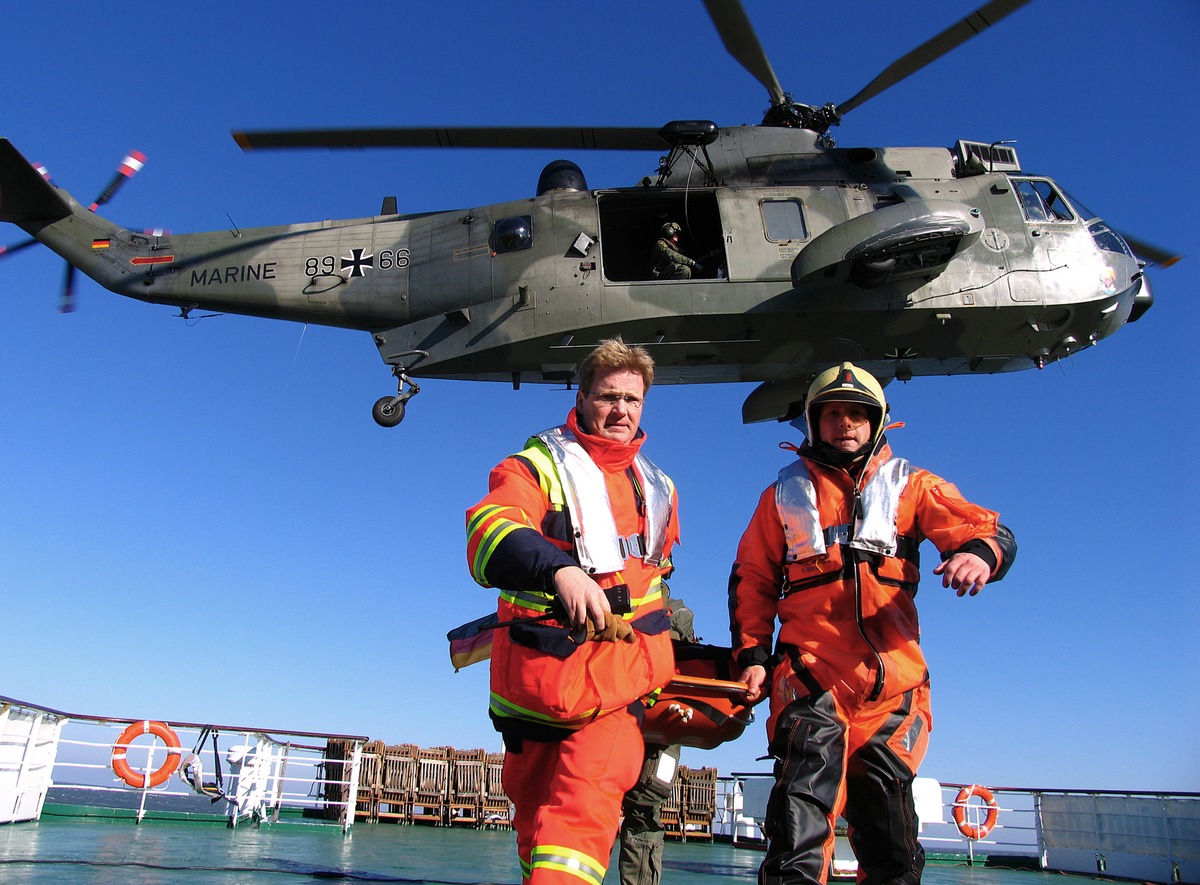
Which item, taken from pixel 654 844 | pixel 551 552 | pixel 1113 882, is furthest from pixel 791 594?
pixel 1113 882

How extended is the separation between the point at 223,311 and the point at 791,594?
923 centimetres

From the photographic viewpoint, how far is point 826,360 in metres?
8.91

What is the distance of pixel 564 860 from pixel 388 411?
7513 millimetres

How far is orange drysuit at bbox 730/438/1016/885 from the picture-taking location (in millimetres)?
2602

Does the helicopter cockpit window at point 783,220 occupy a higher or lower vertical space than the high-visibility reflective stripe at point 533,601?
higher

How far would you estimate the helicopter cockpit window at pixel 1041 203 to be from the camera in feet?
30.0

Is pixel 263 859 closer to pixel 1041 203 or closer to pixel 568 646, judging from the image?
pixel 568 646

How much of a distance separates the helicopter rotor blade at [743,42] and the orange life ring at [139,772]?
955cm

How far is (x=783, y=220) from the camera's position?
895 cm

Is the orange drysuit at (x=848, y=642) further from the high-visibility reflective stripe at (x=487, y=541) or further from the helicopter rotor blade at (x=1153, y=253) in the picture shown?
the helicopter rotor blade at (x=1153, y=253)

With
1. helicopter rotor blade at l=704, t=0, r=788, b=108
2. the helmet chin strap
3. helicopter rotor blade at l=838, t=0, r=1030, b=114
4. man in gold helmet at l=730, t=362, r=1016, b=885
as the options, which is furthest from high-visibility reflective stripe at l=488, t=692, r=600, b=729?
helicopter rotor blade at l=838, t=0, r=1030, b=114

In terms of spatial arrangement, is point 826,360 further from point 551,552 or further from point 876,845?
point 551,552

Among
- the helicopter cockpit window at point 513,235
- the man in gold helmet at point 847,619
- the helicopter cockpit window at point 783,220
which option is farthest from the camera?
the helicopter cockpit window at point 513,235

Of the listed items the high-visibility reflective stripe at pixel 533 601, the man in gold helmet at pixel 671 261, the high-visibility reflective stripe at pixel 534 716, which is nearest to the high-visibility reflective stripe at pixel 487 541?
the high-visibility reflective stripe at pixel 533 601
